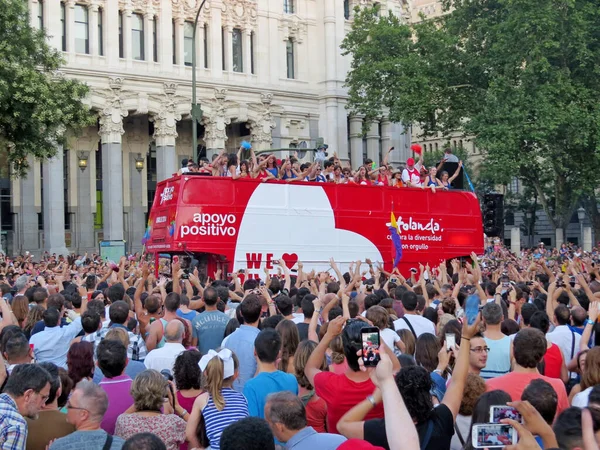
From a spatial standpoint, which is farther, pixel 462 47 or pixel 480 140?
pixel 462 47

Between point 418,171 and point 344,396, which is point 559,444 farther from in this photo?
point 418,171

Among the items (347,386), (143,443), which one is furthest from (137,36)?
(143,443)

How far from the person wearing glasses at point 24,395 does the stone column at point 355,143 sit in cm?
4961

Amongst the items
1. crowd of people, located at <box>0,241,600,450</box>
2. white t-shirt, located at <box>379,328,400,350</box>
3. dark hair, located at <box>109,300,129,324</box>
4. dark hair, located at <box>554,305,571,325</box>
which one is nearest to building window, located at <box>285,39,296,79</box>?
crowd of people, located at <box>0,241,600,450</box>

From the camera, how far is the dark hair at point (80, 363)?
6.93m

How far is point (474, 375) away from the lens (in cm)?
622

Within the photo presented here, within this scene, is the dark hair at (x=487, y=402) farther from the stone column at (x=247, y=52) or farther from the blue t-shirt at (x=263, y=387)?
the stone column at (x=247, y=52)

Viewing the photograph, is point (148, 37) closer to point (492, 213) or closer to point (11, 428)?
point (492, 213)

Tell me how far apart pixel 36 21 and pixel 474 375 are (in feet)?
138

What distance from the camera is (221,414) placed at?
6035 millimetres

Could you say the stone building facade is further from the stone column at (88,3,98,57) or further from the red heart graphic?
the red heart graphic

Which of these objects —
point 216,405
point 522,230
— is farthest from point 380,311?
point 522,230

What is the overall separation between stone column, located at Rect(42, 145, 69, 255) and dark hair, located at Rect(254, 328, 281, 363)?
39.3 metres

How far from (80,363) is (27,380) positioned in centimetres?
115
